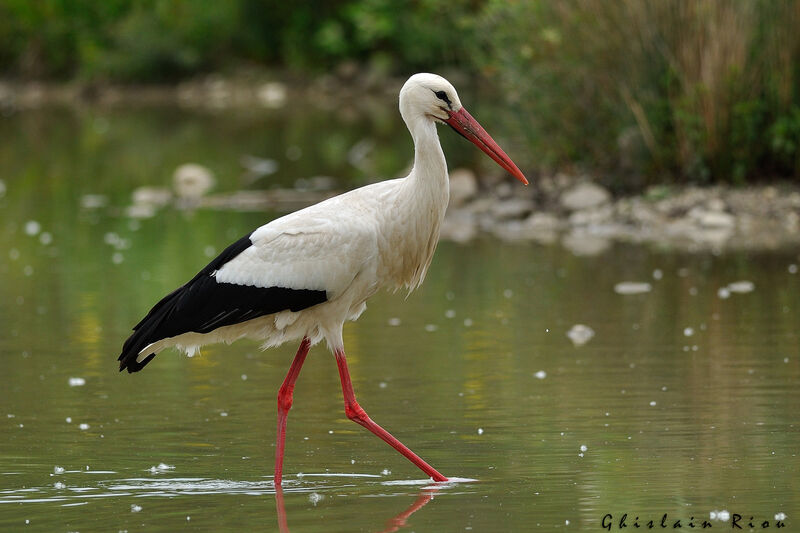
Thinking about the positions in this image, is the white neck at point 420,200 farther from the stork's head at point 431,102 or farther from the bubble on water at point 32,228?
the bubble on water at point 32,228

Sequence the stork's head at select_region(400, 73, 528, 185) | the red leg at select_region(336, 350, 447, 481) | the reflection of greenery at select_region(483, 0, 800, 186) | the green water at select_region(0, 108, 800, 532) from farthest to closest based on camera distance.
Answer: the reflection of greenery at select_region(483, 0, 800, 186), the stork's head at select_region(400, 73, 528, 185), the red leg at select_region(336, 350, 447, 481), the green water at select_region(0, 108, 800, 532)

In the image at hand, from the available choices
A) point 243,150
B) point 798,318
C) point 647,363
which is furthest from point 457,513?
point 243,150

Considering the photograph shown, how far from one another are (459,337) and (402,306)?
4.87ft

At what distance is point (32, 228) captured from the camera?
55.7ft

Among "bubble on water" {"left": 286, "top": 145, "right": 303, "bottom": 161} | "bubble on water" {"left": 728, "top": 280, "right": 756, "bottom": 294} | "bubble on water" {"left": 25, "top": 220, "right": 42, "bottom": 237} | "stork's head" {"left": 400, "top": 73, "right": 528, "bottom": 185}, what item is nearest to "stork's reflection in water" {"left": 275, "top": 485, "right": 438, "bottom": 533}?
"stork's head" {"left": 400, "top": 73, "right": 528, "bottom": 185}

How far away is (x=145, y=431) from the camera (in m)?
7.80

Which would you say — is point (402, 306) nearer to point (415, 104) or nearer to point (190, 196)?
point (415, 104)

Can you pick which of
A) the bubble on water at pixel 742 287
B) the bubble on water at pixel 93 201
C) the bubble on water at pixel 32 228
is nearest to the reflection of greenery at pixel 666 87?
the bubble on water at pixel 742 287

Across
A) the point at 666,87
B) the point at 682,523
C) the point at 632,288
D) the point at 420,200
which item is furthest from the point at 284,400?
the point at 666,87

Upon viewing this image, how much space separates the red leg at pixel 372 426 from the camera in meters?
6.69

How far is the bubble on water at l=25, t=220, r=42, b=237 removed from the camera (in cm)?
1665

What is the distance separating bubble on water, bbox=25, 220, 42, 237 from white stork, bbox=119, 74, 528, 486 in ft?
32.3

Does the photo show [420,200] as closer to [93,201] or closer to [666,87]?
[666,87]

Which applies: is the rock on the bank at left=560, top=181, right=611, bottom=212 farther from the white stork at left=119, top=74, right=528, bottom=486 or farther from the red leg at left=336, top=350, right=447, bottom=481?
the red leg at left=336, top=350, right=447, bottom=481
